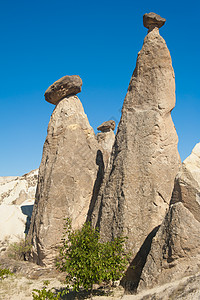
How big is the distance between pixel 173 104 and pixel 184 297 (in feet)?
18.5

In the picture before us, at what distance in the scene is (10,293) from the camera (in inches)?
295

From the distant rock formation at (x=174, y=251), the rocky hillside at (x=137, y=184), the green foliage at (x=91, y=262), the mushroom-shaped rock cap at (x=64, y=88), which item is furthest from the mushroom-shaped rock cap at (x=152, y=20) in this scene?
the green foliage at (x=91, y=262)

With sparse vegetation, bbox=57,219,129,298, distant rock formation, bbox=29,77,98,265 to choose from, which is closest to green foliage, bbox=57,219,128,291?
sparse vegetation, bbox=57,219,129,298

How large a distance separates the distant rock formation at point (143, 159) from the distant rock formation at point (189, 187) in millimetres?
727

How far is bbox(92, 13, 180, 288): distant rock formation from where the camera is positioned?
745 cm

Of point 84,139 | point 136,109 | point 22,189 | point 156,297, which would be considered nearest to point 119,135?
point 136,109

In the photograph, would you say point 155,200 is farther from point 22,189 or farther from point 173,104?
point 22,189

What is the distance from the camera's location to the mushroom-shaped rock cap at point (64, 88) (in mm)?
11430

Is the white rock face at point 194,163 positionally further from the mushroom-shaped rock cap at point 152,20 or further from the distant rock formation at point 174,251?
the mushroom-shaped rock cap at point 152,20

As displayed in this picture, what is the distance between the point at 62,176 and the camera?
10.3 meters

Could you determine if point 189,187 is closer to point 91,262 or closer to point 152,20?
point 91,262

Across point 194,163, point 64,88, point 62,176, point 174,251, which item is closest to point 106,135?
point 64,88

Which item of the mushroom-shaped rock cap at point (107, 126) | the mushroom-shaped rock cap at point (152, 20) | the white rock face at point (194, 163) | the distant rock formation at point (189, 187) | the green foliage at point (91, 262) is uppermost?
the mushroom-shaped rock cap at point (107, 126)

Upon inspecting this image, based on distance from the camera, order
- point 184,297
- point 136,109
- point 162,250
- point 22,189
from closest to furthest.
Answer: point 184,297, point 162,250, point 136,109, point 22,189
